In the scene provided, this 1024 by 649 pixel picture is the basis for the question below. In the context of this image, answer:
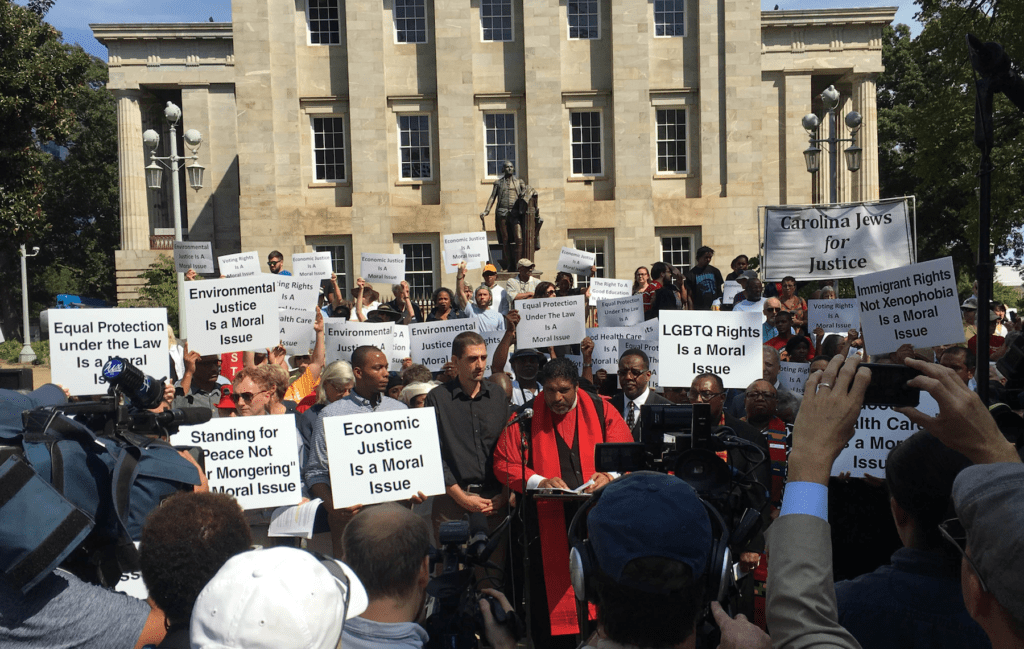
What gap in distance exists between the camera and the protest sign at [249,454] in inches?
233

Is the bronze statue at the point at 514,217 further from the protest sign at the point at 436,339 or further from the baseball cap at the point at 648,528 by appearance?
the baseball cap at the point at 648,528

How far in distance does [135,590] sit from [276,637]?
2090 mm

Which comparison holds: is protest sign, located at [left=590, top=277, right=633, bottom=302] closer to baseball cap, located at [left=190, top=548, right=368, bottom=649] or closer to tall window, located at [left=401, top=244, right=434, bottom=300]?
baseball cap, located at [left=190, top=548, right=368, bottom=649]

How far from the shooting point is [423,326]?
932 cm

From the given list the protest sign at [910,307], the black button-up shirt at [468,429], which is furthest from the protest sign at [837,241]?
the black button-up shirt at [468,429]

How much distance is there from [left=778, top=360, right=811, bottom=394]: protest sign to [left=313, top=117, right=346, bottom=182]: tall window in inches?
1006

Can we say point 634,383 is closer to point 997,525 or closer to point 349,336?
point 349,336

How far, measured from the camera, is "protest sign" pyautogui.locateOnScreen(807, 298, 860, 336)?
36.5 ft

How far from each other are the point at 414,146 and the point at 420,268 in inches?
165

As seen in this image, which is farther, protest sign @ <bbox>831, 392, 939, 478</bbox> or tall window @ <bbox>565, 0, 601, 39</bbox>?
tall window @ <bbox>565, 0, 601, 39</bbox>

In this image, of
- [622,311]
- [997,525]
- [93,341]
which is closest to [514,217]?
[622,311]

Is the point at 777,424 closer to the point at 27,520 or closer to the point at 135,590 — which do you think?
the point at 135,590

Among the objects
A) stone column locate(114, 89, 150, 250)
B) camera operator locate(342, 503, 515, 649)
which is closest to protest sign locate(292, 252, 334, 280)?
camera operator locate(342, 503, 515, 649)

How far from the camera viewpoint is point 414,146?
32.4m
